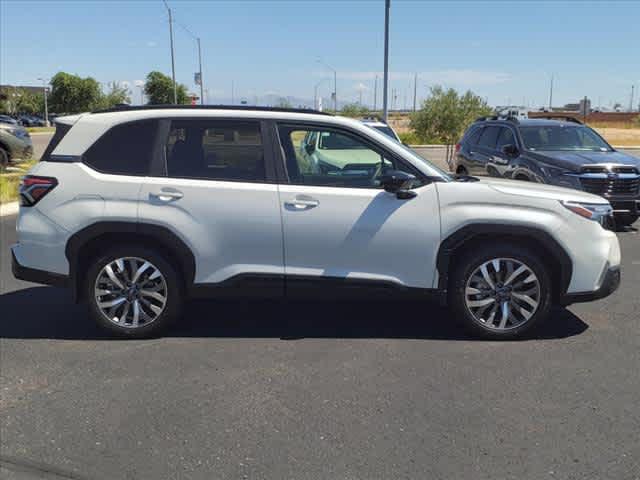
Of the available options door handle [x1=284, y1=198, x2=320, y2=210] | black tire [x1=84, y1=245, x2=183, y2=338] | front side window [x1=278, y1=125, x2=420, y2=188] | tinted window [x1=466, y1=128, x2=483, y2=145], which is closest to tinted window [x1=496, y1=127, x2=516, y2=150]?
tinted window [x1=466, y1=128, x2=483, y2=145]

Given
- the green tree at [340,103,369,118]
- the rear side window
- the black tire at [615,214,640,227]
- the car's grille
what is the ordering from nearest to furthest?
the rear side window < the car's grille < the black tire at [615,214,640,227] < the green tree at [340,103,369,118]

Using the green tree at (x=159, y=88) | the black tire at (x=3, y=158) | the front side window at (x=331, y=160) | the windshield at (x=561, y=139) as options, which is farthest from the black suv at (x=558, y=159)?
the green tree at (x=159, y=88)

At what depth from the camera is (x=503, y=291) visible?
16.3 ft

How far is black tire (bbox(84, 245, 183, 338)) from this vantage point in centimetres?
498

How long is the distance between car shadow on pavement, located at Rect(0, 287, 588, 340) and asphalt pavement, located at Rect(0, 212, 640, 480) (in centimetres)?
2

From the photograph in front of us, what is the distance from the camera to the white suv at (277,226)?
4.86 meters

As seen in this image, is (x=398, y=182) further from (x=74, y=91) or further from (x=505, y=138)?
(x=74, y=91)

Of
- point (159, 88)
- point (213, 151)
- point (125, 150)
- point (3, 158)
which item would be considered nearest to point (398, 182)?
point (213, 151)

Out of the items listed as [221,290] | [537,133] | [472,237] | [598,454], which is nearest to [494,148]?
[537,133]

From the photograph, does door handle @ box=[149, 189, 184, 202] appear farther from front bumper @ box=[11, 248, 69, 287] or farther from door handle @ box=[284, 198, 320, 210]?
front bumper @ box=[11, 248, 69, 287]

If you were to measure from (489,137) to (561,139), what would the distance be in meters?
1.37

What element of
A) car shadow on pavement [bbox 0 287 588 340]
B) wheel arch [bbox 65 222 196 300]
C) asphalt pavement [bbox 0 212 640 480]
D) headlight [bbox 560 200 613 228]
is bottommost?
car shadow on pavement [bbox 0 287 588 340]

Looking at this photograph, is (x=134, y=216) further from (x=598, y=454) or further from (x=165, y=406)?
(x=598, y=454)

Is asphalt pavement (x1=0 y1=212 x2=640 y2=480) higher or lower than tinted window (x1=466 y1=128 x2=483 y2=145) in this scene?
lower
